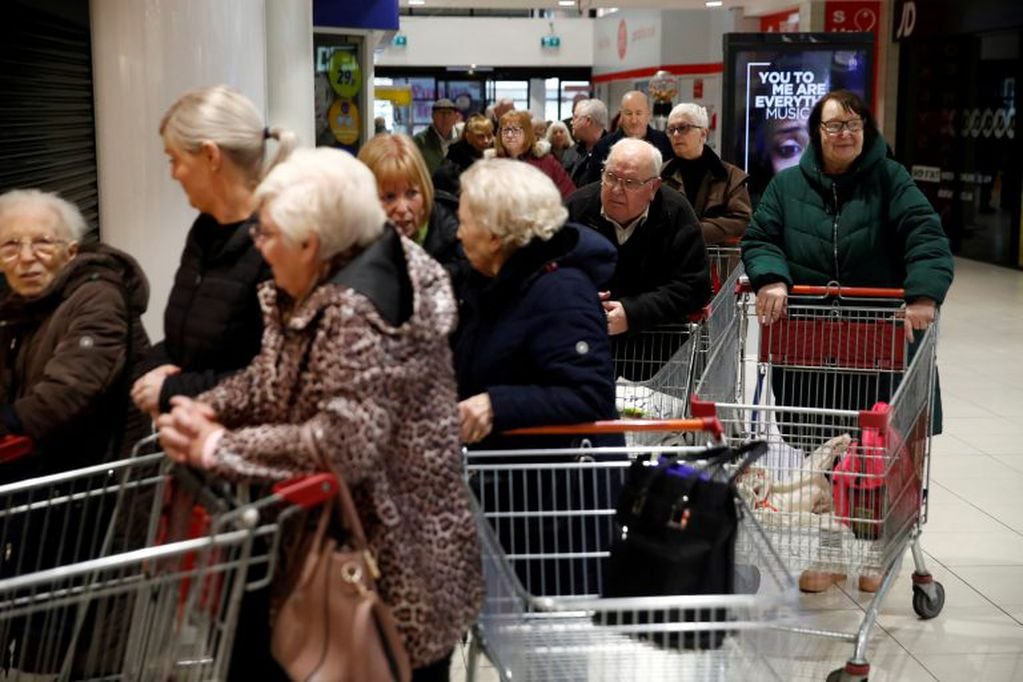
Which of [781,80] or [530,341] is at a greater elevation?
[781,80]

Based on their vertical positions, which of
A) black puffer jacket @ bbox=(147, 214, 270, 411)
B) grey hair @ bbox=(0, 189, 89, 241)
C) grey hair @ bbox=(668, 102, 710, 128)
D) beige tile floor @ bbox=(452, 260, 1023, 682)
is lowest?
beige tile floor @ bbox=(452, 260, 1023, 682)

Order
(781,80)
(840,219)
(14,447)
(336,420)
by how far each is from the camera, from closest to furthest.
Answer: (336,420), (14,447), (840,219), (781,80)

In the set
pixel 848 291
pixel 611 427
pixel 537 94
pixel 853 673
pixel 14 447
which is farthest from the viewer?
pixel 537 94

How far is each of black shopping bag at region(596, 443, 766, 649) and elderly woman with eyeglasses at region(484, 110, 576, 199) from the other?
20.2 feet

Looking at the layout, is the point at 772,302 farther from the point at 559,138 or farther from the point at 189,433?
the point at 559,138

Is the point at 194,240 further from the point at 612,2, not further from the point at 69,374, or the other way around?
the point at 612,2

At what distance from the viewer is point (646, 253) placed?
16.0ft

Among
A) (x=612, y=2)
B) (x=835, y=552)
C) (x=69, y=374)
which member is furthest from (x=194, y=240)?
(x=612, y=2)

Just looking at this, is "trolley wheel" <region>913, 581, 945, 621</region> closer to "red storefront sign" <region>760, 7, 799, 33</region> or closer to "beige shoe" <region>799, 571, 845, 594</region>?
"beige shoe" <region>799, 571, 845, 594</region>

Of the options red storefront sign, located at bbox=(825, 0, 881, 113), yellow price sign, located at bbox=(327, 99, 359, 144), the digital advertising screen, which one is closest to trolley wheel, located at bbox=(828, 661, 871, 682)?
the digital advertising screen

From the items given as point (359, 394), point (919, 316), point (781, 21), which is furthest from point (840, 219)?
point (781, 21)

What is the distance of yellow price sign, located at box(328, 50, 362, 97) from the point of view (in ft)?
42.3

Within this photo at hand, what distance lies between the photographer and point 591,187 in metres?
5.20

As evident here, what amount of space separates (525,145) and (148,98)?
13.6ft
